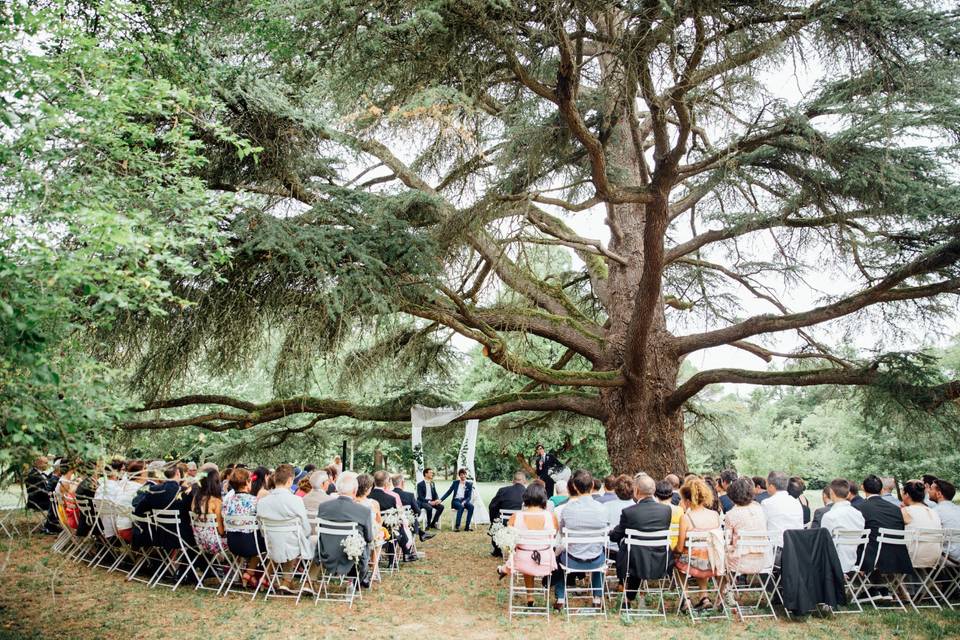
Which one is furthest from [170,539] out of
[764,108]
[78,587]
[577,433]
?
[577,433]

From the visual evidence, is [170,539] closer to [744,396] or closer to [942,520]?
[942,520]

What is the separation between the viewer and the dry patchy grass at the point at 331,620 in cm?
551

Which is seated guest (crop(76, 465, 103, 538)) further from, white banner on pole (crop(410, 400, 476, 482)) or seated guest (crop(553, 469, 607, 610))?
seated guest (crop(553, 469, 607, 610))

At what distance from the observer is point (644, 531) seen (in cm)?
630

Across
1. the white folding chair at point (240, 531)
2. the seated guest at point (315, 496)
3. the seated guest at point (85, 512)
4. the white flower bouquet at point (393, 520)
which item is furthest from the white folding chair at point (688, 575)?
the seated guest at point (85, 512)

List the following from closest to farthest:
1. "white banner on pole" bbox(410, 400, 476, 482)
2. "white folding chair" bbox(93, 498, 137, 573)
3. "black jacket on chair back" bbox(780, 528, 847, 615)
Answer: "black jacket on chair back" bbox(780, 528, 847, 615) < "white folding chair" bbox(93, 498, 137, 573) < "white banner on pole" bbox(410, 400, 476, 482)

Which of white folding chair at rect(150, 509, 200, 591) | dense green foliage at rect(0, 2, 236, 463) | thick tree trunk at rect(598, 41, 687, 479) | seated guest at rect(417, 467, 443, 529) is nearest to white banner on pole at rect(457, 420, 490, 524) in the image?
seated guest at rect(417, 467, 443, 529)

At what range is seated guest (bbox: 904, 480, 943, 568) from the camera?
646 centimetres

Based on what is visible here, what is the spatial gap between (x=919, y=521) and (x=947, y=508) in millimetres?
464

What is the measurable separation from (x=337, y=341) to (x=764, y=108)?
506cm

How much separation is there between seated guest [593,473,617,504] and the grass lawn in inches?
62.7

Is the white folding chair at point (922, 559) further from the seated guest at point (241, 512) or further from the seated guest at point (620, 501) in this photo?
the seated guest at point (241, 512)

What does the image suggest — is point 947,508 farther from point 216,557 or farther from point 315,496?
point 216,557

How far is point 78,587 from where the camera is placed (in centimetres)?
700
